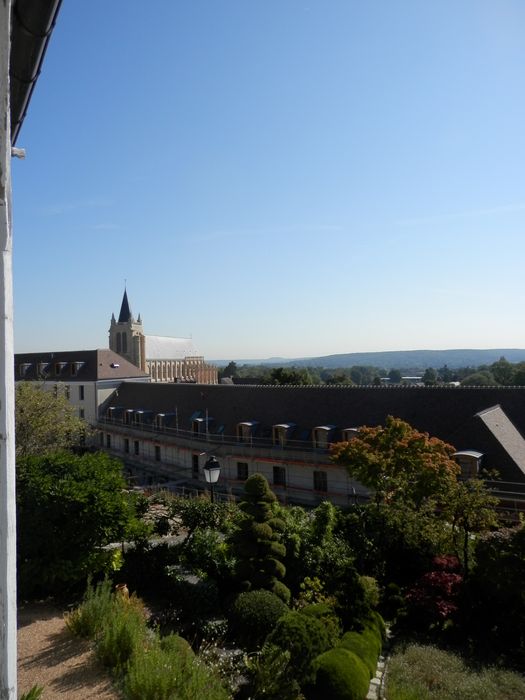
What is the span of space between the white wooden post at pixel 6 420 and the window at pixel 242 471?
1244 inches

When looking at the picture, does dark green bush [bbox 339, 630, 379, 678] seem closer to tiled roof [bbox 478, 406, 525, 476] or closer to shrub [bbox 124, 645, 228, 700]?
shrub [bbox 124, 645, 228, 700]

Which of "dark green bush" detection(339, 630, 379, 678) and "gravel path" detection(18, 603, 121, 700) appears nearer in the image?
"gravel path" detection(18, 603, 121, 700)

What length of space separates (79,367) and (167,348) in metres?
41.3

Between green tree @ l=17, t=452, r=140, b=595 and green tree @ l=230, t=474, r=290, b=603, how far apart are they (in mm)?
2273

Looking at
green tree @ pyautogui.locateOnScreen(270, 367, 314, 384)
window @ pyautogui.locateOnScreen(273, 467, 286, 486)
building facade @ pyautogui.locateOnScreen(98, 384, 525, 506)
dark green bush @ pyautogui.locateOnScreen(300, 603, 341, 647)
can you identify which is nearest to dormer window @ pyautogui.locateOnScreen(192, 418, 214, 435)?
building facade @ pyautogui.locateOnScreen(98, 384, 525, 506)

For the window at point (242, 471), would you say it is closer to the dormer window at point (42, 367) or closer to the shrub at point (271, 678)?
the shrub at point (271, 678)

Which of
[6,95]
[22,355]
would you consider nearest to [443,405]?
[6,95]

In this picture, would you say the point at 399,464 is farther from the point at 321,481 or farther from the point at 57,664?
the point at 321,481

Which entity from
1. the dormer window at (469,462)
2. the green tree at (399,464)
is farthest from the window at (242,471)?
the green tree at (399,464)

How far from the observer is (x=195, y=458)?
35906mm

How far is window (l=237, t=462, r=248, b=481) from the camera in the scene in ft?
107

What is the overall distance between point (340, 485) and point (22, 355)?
4567cm

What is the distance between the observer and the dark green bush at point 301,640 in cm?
824

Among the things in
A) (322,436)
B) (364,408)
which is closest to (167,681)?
(322,436)
